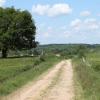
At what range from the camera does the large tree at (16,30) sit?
101 meters

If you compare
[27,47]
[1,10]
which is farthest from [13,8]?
[27,47]

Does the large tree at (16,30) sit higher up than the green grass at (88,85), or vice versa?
the large tree at (16,30)

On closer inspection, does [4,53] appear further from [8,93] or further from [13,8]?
[8,93]

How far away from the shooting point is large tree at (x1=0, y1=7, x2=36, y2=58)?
331 ft

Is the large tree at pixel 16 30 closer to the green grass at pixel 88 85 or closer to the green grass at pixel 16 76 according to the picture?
the green grass at pixel 16 76

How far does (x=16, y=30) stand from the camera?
336 ft

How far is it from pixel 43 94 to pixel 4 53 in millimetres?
86057

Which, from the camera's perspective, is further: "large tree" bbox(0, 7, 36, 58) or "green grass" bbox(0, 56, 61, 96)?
"large tree" bbox(0, 7, 36, 58)

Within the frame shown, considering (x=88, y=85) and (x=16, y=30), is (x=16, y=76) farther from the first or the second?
(x=16, y=30)

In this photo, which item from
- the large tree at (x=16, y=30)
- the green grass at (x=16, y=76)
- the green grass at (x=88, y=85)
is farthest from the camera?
the large tree at (x=16, y=30)

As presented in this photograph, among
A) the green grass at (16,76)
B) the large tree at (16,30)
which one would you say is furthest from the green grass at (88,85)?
the large tree at (16,30)

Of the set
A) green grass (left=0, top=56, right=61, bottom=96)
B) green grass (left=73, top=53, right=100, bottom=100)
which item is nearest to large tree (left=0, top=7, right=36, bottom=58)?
green grass (left=0, top=56, right=61, bottom=96)

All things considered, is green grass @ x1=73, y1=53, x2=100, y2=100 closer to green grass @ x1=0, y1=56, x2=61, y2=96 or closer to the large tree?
green grass @ x1=0, y1=56, x2=61, y2=96

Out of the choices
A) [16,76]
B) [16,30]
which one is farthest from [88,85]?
[16,30]
